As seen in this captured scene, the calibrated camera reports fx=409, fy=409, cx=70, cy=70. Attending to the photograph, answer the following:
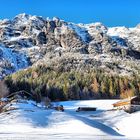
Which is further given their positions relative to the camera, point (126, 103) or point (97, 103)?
point (97, 103)

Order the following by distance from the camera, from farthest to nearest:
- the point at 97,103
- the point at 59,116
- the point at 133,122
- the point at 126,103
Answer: the point at 97,103, the point at 126,103, the point at 133,122, the point at 59,116

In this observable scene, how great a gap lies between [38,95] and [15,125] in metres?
141

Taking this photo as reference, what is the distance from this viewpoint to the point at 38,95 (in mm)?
179500

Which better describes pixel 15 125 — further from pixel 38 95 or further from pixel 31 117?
pixel 38 95

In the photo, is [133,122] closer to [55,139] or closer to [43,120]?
[43,120]

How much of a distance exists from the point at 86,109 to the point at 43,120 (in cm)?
8091

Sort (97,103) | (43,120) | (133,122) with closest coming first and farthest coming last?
1. (43,120)
2. (133,122)
3. (97,103)

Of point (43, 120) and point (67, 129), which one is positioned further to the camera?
point (43, 120)

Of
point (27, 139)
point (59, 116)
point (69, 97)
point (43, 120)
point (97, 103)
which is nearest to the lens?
point (27, 139)

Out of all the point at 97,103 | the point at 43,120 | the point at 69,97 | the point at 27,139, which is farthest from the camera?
the point at 69,97

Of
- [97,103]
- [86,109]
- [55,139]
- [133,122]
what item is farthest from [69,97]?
[55,139]

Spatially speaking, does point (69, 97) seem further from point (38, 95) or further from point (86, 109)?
point (86, 109)

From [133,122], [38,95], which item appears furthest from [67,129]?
[38,95]

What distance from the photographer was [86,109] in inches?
4921
